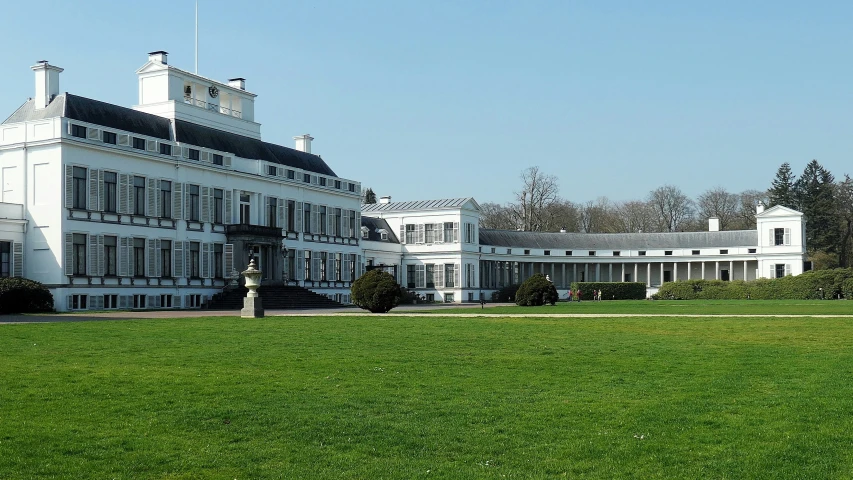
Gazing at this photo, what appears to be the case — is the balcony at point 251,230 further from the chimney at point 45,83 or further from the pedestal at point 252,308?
the pedestal at point 252,308

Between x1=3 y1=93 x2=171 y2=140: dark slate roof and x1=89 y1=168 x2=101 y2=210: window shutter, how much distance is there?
2.61 metres

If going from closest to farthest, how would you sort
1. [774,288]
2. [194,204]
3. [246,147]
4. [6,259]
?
[6,259], [194,204], [246,147], [774,288]

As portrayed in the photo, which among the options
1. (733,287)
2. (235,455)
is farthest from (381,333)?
(733,287)

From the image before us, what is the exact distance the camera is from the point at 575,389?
1264 centimetres

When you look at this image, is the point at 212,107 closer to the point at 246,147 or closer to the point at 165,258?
the point at 246,147

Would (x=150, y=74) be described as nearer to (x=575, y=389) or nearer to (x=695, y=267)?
(x=575, y=389)

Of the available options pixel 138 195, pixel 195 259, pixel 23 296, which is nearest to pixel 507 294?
pixel 195 259

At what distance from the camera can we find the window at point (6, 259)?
40406 millimetres

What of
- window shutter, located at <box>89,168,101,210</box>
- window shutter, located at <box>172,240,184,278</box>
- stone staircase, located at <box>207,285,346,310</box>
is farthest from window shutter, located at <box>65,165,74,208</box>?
stone staircase, located at <box>207,285,346,310</box>

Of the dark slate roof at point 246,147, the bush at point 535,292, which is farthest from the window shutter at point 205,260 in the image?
the bush at point 535,292

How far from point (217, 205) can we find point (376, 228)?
26.2 m

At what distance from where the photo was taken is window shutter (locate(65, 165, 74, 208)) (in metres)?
41.0

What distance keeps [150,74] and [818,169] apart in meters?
73.6

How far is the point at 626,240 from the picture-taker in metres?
90.9
